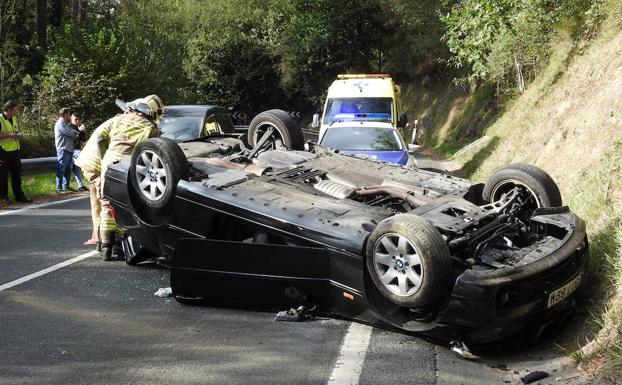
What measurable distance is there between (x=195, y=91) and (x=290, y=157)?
28.5m

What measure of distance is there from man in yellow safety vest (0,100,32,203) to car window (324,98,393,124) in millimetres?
6928

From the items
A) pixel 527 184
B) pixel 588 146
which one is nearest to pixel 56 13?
pixel 588 146

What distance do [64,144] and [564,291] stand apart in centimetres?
1075

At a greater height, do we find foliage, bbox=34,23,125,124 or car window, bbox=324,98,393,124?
foliage, bbox=34,23,125,124

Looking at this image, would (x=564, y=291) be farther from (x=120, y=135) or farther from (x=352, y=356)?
(x=120, y=135)

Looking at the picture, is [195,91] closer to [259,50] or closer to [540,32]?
[259,50]

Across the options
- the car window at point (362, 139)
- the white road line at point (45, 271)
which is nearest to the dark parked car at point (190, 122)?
the car window at point (362, 139)

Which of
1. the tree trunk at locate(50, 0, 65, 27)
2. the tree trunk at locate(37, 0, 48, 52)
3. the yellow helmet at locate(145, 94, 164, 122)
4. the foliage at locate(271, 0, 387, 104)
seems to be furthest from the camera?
the foliage at locate(271, 0, 387, 104)

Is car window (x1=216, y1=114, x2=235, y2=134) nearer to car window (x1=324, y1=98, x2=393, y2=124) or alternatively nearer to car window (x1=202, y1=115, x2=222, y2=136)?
car window (x1=202, y1=115, x2=222, y2=136)

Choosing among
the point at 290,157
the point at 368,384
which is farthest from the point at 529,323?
the point at 290,157

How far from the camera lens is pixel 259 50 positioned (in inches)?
1468

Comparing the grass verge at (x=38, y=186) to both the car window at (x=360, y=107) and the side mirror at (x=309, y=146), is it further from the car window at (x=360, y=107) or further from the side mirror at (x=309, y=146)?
the side mirror at (x=309, y=146)

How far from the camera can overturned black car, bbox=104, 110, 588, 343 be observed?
429 cm

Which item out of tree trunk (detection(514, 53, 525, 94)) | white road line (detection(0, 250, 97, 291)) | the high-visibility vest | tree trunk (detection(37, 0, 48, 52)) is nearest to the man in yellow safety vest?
the high-visibility vest
